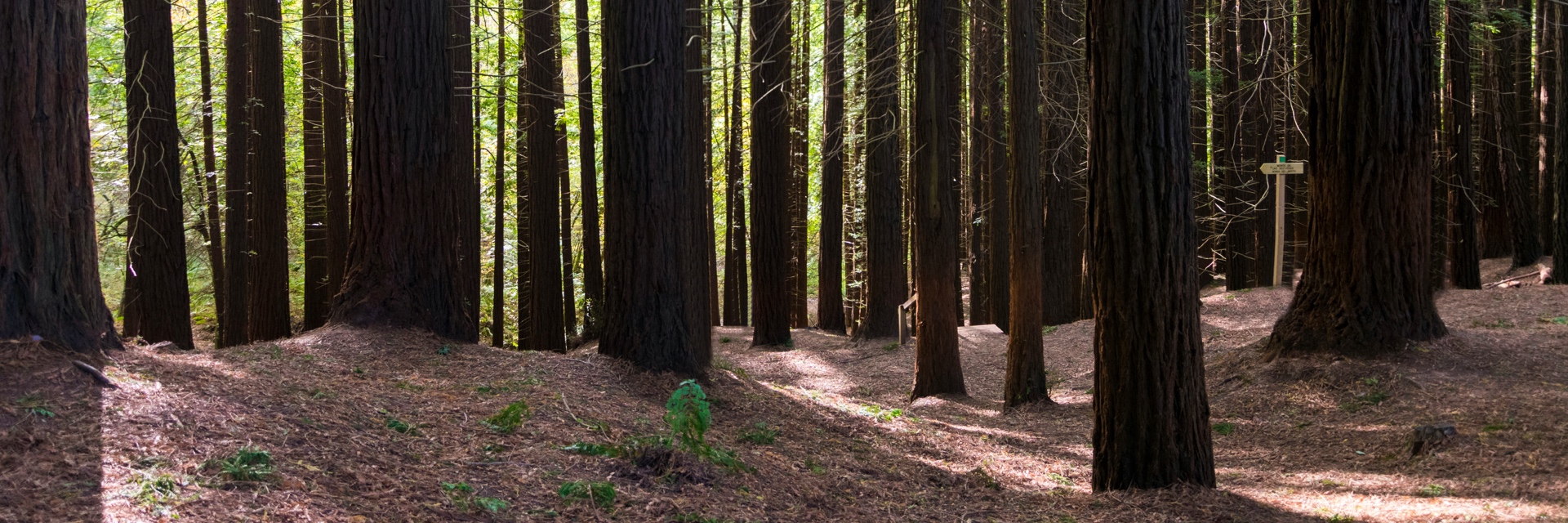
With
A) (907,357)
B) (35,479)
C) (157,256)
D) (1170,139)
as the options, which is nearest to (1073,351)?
(907,357)

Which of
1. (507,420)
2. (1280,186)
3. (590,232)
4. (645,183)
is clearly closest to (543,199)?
(590,232)

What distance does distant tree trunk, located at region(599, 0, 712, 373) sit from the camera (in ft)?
27.2

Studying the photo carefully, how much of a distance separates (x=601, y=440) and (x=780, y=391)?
394cm

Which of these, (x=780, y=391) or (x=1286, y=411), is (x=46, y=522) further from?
(x=1286, y=411)

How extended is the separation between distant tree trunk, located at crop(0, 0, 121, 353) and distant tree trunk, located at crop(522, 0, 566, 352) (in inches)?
425

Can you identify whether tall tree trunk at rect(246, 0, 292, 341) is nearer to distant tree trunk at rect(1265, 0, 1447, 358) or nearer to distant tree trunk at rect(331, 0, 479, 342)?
distant tree trunk at rect(331, 0, 479, 342)

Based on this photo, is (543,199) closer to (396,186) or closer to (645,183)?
(396,186)

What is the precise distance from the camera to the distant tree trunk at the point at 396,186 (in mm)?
8836

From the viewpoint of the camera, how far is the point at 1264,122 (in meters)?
19.5

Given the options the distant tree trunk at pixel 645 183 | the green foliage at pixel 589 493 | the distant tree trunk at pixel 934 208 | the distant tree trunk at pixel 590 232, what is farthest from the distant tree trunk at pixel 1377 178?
the distant tree trunk at pixel 590 232

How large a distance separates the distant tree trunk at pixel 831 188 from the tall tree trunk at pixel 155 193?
9.47 meters

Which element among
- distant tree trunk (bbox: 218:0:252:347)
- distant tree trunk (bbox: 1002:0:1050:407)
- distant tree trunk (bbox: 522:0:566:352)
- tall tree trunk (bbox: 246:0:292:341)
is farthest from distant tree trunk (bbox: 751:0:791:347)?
distant tree trunk (bbox: 218:0:252:347)

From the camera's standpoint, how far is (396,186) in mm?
8867

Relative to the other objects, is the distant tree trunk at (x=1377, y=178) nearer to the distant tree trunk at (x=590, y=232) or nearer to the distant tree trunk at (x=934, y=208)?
the distant tree trunk at (x=934, y=208)
